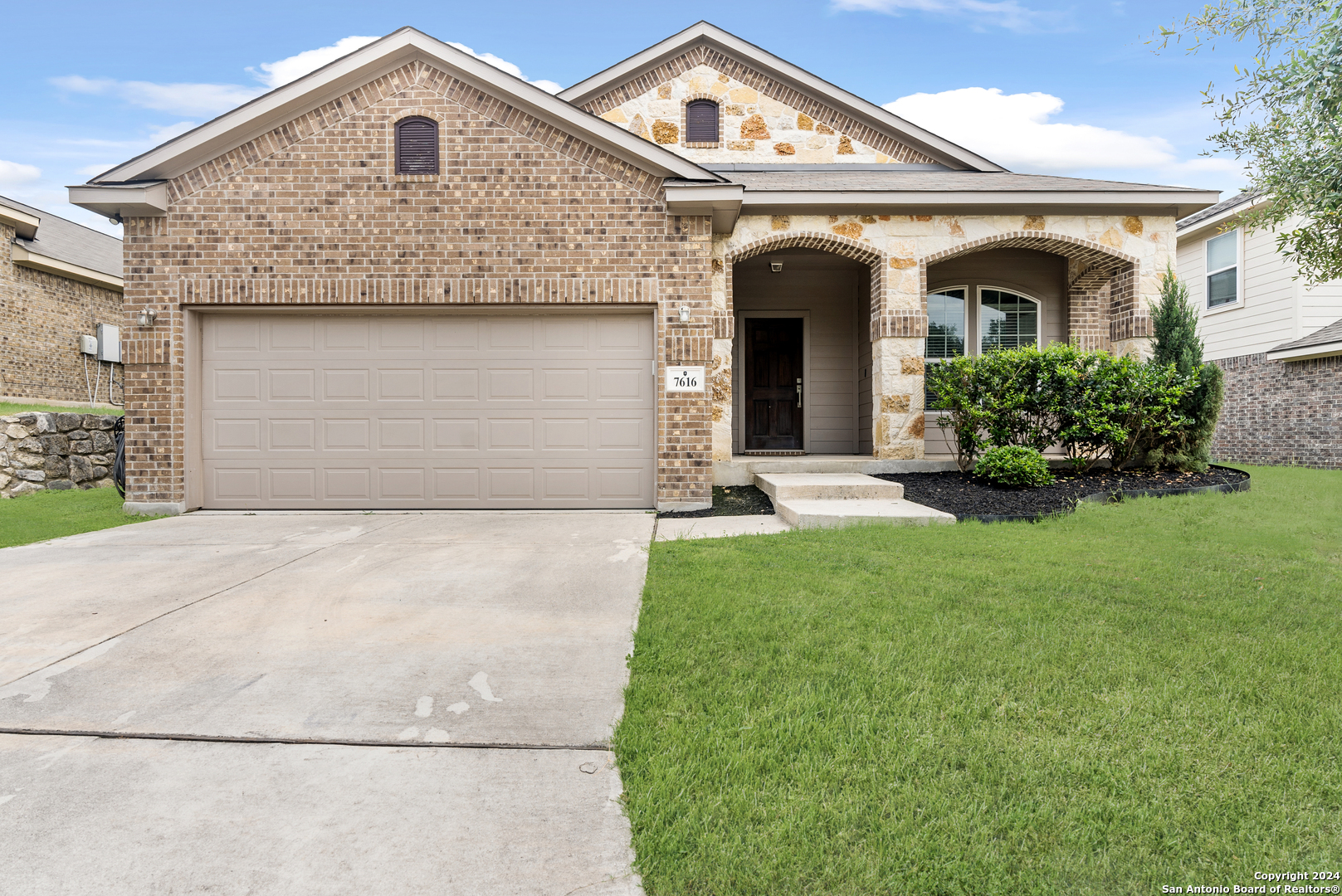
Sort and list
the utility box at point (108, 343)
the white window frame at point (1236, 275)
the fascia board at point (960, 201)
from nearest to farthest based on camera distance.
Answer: the fascia board at point (960, 201) < the white window frame at point (1236, 275) < the utility box at point (108, 343)

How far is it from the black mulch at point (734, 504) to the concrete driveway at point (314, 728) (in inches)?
104

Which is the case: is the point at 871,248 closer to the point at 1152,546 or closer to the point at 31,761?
the point at 1152,546

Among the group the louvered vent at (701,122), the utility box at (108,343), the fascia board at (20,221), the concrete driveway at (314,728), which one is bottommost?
the concrete driveway at (314,728)

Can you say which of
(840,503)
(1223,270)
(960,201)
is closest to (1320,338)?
(1223,270)

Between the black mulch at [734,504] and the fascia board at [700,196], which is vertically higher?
the fascia board at [700,196]

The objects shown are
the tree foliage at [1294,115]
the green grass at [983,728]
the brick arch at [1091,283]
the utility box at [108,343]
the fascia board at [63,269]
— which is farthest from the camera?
the utility box at [108,343]

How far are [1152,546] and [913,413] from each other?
4.25m

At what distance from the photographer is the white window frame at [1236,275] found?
14008 millimetres

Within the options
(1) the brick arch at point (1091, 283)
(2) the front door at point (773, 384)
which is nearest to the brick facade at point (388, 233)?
(2) the front door at point (773, 384)

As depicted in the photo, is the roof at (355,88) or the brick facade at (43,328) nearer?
the roof at (355,88)

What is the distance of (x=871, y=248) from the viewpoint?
9398 mm

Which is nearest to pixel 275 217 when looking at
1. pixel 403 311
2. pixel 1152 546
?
pixel 403 311

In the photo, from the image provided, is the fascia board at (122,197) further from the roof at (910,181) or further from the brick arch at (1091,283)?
the brick arch at (1091,283)

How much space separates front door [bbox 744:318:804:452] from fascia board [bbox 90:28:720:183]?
14.4 ft
